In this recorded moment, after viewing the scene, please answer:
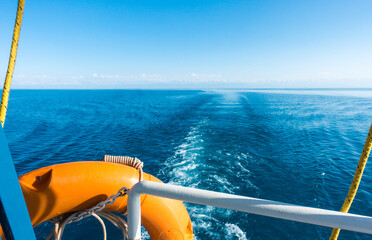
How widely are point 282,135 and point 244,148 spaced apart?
15.7ft

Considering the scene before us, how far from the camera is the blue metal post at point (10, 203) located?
825 millimetres

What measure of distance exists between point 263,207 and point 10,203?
1.25 metres

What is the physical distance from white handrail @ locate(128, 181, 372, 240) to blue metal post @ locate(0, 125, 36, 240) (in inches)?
21.9

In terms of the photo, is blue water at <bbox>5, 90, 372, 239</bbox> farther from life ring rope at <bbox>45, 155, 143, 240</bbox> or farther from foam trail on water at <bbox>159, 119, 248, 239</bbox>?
life ring rope at <bbox>45, 155, 143, 240</bbox>

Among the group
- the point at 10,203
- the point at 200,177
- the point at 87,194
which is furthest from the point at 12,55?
the point at 200,177

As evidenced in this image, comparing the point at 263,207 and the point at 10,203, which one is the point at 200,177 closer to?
the point at 263,207

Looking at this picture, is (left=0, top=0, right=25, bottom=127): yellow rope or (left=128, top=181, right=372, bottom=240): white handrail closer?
(left=128, top=181, right=372, bottom=240): white handrail

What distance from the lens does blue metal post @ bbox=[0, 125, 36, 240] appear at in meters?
0.82

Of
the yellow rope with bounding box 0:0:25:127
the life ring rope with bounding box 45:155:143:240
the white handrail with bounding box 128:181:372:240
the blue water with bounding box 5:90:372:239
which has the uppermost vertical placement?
the yellow rope with bounding box 0:0:25:127

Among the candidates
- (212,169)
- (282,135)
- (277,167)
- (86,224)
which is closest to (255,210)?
(86,224)

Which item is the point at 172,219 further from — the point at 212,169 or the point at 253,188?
the point at 212,169

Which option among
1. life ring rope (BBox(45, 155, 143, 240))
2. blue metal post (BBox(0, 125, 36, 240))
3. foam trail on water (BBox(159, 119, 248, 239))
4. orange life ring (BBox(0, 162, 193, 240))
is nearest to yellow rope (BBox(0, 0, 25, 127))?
blue metal post (BBox(0, 125, 36, 240))

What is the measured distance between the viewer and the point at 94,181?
1.58 metres

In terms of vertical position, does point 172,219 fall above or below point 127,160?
below
